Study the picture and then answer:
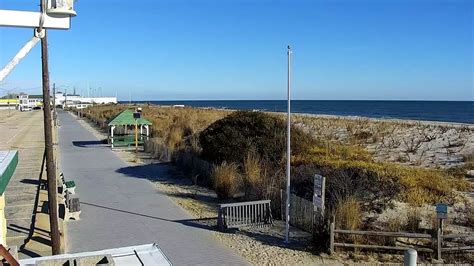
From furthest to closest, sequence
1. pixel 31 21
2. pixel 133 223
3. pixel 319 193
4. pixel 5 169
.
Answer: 1. pixel 133 223
2. pixel 319 193
3. pixel 5 169
4. pixel 31 21

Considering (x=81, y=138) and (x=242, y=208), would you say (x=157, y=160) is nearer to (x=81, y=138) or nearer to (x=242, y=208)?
(x=242, y=208)

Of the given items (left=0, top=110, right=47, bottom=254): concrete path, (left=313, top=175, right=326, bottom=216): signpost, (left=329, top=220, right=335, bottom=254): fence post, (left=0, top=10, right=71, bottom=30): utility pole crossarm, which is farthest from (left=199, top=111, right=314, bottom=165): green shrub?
(left=0, top=10, right=71, bottom=30): utility pole crossarm

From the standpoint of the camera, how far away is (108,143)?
3888cm

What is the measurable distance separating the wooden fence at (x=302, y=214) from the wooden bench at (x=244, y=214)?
2.23 feet

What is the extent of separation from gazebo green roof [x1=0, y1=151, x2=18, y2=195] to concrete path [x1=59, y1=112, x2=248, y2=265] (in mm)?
5313

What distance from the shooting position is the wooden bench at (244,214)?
45.0 feet

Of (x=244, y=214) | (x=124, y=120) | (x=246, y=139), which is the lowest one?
(x=244, y=214)

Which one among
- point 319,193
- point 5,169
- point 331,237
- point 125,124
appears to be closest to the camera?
point 5,169

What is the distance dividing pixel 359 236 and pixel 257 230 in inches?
122

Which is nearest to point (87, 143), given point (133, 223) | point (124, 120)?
point (124, 120)

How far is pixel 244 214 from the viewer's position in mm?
14133

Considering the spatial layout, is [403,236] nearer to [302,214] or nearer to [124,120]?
[302,214]

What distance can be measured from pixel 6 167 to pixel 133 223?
890 centimetres

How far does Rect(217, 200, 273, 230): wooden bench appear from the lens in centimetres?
1373
